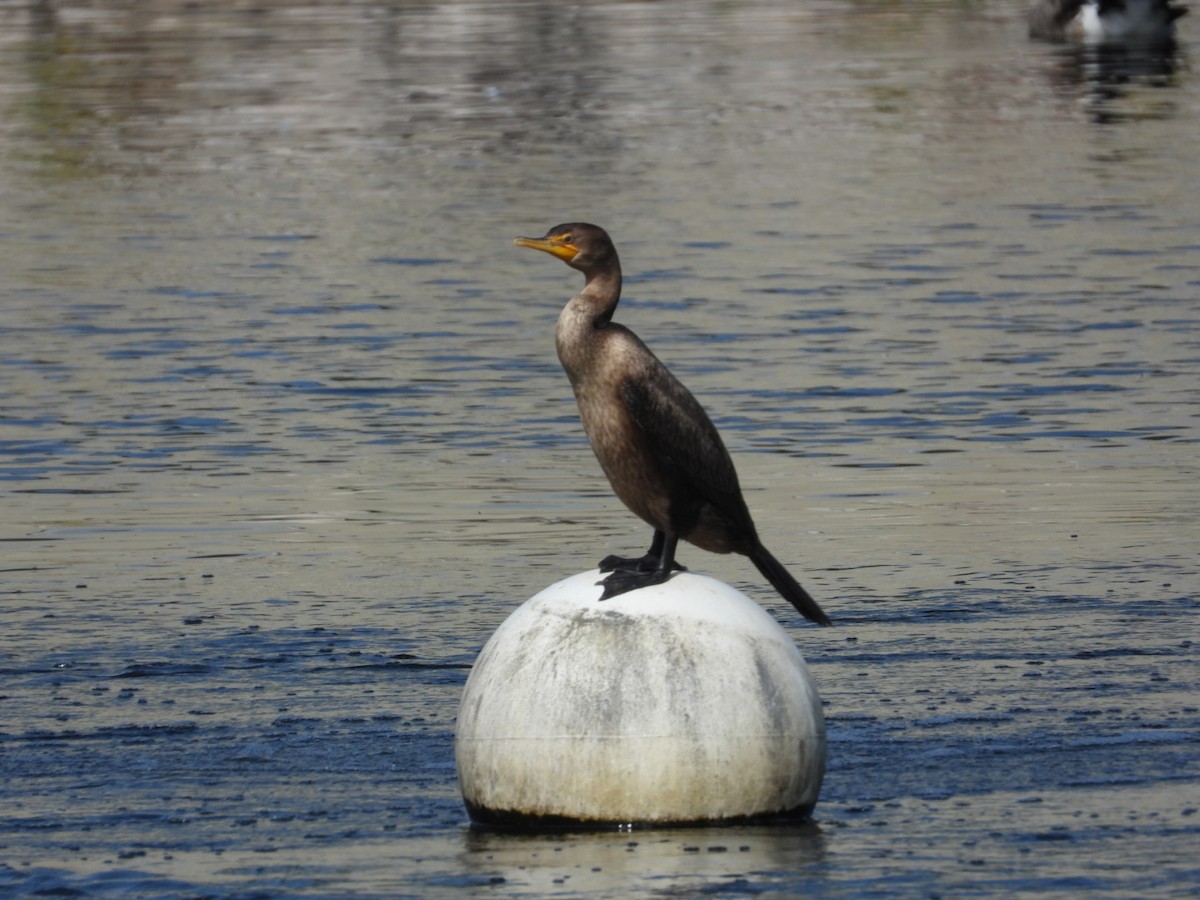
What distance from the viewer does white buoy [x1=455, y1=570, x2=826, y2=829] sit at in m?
9.02

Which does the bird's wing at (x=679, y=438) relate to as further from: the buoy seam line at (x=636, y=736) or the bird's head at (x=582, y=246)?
the buoy seam line at (x=636, y=736)

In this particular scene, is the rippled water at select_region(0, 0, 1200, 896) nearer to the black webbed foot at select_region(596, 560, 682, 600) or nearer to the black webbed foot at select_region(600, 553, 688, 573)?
the black webbed foot at select_region(596, 560, 682, 600)

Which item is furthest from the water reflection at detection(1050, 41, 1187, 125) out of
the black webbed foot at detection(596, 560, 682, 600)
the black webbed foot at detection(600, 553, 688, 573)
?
the black webbed foot at detection(596, 560, 682, 600)

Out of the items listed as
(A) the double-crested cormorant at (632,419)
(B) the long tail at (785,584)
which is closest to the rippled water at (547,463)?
(B) the long tail at (785,584)

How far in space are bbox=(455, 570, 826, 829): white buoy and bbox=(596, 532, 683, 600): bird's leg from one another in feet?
0.13

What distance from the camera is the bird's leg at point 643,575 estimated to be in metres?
9.29

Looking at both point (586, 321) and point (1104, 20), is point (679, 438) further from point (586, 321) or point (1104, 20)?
point (1104, 20)

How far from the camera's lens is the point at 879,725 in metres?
11.0

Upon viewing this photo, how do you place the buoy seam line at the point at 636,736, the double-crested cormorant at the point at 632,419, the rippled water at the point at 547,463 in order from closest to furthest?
the buoy seam line at the point at 636,736, the double-crested cormorant at the point at 632,419, the rippled water at the point at 547,463

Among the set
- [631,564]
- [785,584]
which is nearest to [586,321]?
[631,564]

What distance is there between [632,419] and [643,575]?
577mm

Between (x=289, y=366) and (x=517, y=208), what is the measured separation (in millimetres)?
8867

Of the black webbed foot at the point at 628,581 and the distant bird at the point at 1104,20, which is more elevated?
the black webbed foot at the point at 628,581

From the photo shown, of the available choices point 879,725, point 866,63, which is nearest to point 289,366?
point 879,725
